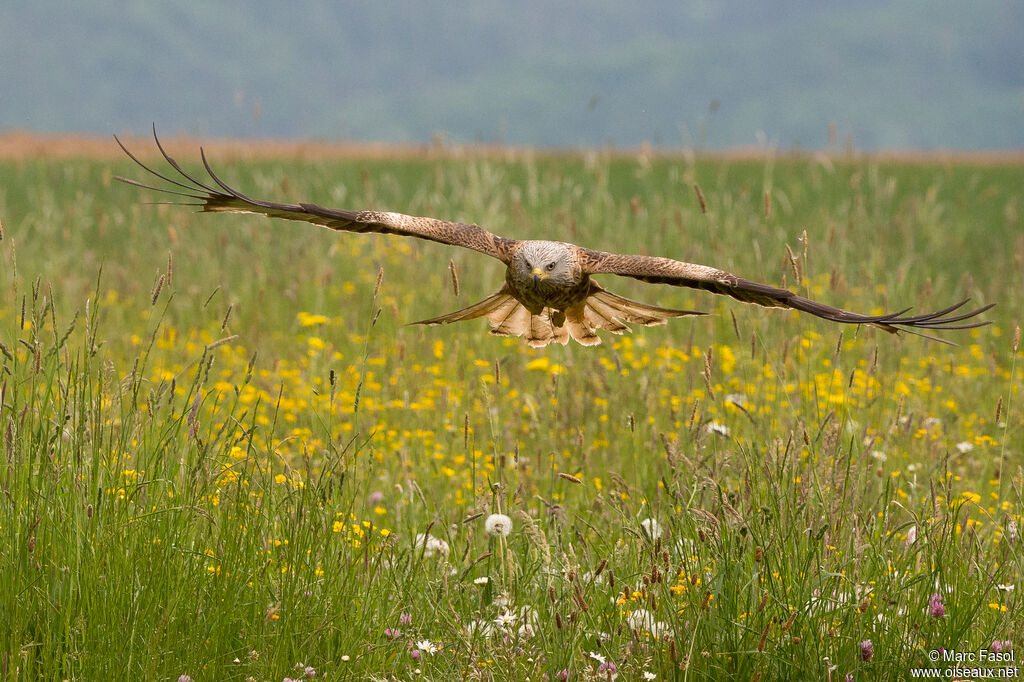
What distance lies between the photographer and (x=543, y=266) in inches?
181

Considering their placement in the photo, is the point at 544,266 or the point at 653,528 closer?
the point at 653,528

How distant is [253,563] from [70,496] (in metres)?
0.56

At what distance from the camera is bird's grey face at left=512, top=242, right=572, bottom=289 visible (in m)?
4.59

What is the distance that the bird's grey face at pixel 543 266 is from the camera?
459 centimetres

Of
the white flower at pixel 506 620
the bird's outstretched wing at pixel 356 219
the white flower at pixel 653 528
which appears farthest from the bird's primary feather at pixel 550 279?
the white flower at pixel 506 620

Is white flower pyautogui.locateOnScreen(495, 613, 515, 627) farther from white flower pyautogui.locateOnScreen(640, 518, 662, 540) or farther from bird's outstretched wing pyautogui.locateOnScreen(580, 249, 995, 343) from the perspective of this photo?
bird's outstretched wing pyautogui.locateOnScreen(580, 249, 995, 343)

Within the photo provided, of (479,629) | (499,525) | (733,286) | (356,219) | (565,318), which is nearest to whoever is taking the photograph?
(499,525)

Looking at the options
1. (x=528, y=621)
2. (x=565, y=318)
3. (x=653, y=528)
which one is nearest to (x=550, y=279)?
(x=565, y=318)

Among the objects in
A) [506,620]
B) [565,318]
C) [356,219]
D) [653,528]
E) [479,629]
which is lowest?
[479,629]

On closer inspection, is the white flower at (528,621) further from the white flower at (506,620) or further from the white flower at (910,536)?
the white flower at (910,536)

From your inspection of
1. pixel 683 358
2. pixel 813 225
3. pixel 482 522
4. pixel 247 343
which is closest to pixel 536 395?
pixel 683 358

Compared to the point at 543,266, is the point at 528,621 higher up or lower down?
lower down

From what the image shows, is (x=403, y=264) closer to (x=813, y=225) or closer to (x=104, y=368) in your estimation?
(x=813, y=225)

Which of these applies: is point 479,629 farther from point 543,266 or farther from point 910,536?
point 543,266
